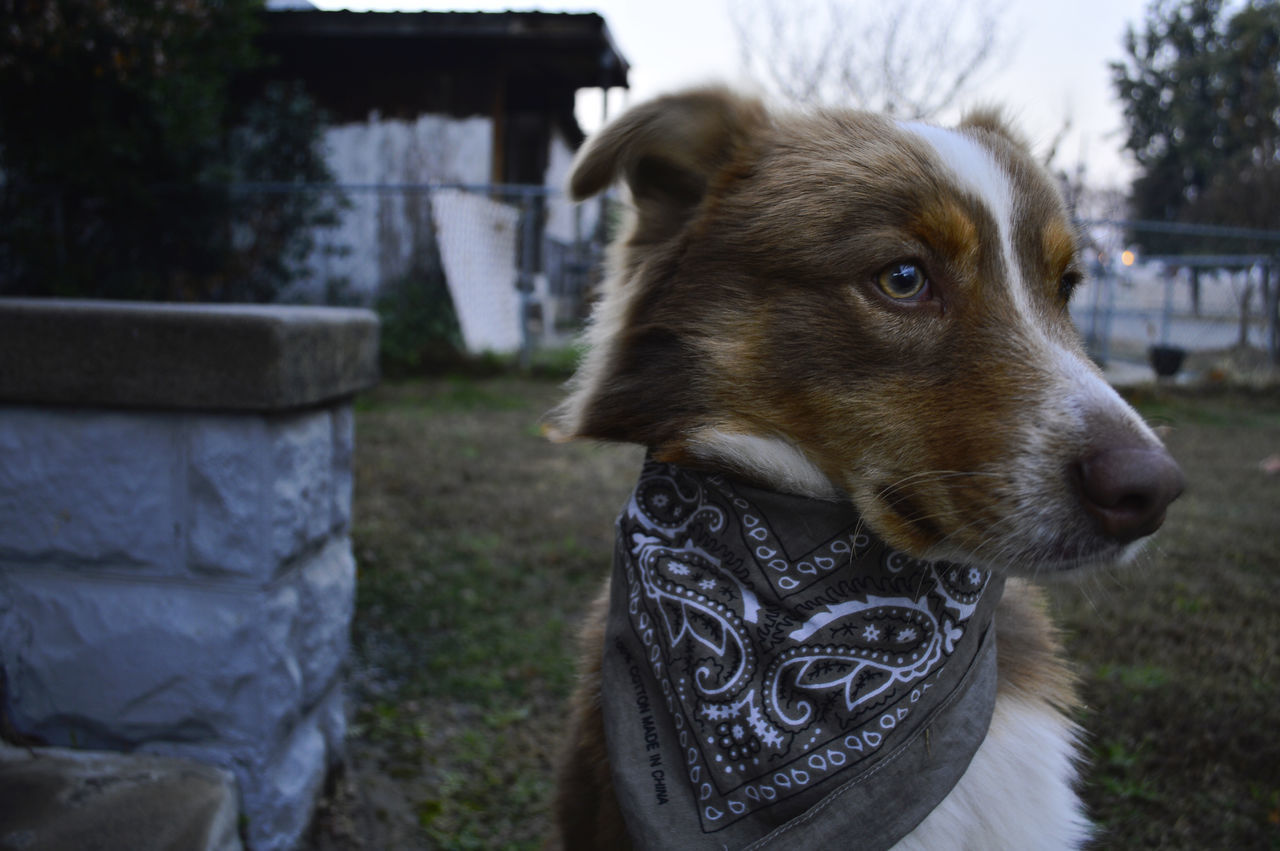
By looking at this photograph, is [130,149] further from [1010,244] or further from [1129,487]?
[1129,487]

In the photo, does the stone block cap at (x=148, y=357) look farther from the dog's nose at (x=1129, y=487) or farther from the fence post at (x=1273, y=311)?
the fence post at (x=1273, y=311)

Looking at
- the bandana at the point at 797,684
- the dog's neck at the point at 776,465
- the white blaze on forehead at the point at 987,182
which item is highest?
the white blaze on forehead at the point at 987,182

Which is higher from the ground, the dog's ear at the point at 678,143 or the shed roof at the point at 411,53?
the shed roof at the point at 411,53

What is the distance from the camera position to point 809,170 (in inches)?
64.2

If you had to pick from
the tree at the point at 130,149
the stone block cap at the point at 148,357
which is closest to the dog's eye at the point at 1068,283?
the stone block cap at the point at 148,357

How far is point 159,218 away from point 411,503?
6011mm

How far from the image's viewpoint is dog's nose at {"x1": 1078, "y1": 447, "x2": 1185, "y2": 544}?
118 cm

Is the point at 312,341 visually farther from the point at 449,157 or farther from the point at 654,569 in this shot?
the point at 449,157

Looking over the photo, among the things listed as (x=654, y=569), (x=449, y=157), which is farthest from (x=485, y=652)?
(x=449, y=157)

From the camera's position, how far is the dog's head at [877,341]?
130 centimetres

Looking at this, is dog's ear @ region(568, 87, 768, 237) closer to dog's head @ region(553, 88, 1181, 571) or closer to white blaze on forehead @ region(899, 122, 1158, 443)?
dog's head @ region(553, 88, 1181, 571)

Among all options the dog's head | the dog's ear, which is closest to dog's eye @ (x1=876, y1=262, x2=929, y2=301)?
the dog's head

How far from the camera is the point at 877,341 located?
146 cm

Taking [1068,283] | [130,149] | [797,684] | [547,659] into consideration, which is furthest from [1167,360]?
[130,149]
